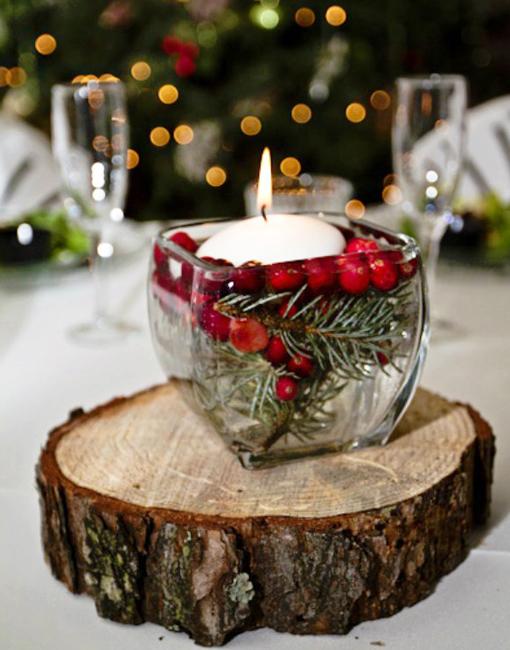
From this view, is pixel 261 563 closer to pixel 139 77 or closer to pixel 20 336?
pixel 20 336

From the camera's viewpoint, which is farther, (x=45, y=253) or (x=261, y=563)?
(x=45, y=253)

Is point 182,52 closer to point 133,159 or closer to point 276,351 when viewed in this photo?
point 133,159

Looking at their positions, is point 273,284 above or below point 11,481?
above

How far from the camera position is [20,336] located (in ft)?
3.93

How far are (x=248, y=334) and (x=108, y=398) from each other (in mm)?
378

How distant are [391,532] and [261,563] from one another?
3.8 inches

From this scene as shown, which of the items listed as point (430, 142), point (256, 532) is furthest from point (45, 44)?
point (256, 532)

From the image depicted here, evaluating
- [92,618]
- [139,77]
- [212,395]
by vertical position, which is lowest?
[92,618]

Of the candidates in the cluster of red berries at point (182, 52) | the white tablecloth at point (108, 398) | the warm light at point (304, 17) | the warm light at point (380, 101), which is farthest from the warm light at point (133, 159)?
the white tablecloth at point (108, 398)

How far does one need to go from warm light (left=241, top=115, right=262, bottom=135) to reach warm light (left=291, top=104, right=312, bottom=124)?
13cm

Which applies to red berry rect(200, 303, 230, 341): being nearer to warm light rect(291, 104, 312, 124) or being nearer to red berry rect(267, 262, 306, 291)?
red berry rect(267, 262, 306, 291)

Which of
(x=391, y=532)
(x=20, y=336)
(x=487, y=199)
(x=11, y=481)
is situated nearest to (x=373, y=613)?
(x=391, y=532)

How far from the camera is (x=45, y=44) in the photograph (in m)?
2.94

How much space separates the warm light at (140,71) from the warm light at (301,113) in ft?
1.54
